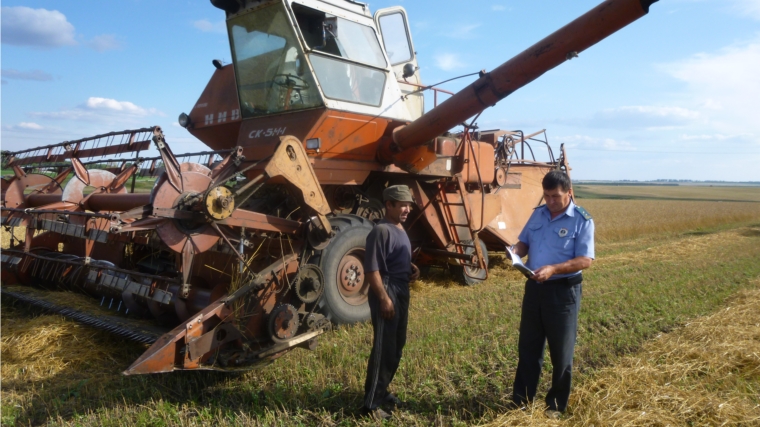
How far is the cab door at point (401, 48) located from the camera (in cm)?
670

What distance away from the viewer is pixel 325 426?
3273 millimetres

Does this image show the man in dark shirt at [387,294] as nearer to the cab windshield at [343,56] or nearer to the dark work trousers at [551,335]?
the dark work trousers at [551,335]

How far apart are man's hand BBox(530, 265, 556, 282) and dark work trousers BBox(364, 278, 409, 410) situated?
33.1 inches

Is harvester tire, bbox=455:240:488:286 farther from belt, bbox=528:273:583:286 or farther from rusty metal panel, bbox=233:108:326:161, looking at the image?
belt, bbox=528:273:583:286

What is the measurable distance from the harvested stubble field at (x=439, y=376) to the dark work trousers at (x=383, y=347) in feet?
0.60

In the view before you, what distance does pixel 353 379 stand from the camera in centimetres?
391

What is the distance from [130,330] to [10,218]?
2609mm

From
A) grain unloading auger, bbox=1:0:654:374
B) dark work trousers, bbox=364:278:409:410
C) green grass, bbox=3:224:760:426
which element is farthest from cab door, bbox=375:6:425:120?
dark work trousers, bbox=364:278:409:410

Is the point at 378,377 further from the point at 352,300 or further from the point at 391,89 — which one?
the point at 391,89

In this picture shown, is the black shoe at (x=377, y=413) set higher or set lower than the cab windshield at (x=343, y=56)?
lower

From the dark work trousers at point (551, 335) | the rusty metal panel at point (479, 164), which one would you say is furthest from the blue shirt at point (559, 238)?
the rusty metal panel at point (479, 164)

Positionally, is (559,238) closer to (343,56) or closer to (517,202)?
(343,56)

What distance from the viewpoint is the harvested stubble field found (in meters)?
3.36

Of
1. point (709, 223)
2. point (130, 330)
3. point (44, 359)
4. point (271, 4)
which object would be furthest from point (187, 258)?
point (709, 223)
